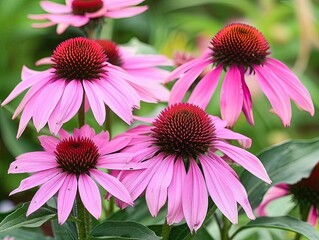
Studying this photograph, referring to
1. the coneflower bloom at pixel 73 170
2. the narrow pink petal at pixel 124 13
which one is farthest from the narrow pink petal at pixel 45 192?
the narrow pink petal at pixel 124 13

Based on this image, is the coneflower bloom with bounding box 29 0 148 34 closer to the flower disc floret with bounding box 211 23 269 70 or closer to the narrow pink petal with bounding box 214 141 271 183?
the flower disc floret with bounding box 211 23 269 70

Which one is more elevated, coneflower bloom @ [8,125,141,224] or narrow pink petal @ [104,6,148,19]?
narrow pink petal @ [104,6,148,19]

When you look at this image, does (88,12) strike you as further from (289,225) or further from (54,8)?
(289,225)

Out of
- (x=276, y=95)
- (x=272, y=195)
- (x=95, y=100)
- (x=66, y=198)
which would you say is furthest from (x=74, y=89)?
(x=272, y=195)

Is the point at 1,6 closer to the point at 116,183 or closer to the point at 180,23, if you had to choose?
the point at 180,23

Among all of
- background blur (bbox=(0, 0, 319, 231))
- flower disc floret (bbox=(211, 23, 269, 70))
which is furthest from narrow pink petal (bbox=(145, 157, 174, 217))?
background blur (bbox=(0, 0, 319, 231))

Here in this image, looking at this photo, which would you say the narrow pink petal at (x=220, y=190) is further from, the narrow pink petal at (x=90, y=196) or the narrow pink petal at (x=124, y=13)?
the narrow pink petal at (x=124, y=13)

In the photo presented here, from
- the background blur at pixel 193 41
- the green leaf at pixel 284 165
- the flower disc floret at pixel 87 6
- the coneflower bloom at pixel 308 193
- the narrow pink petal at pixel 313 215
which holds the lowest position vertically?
the background blur at pixel 193 41
